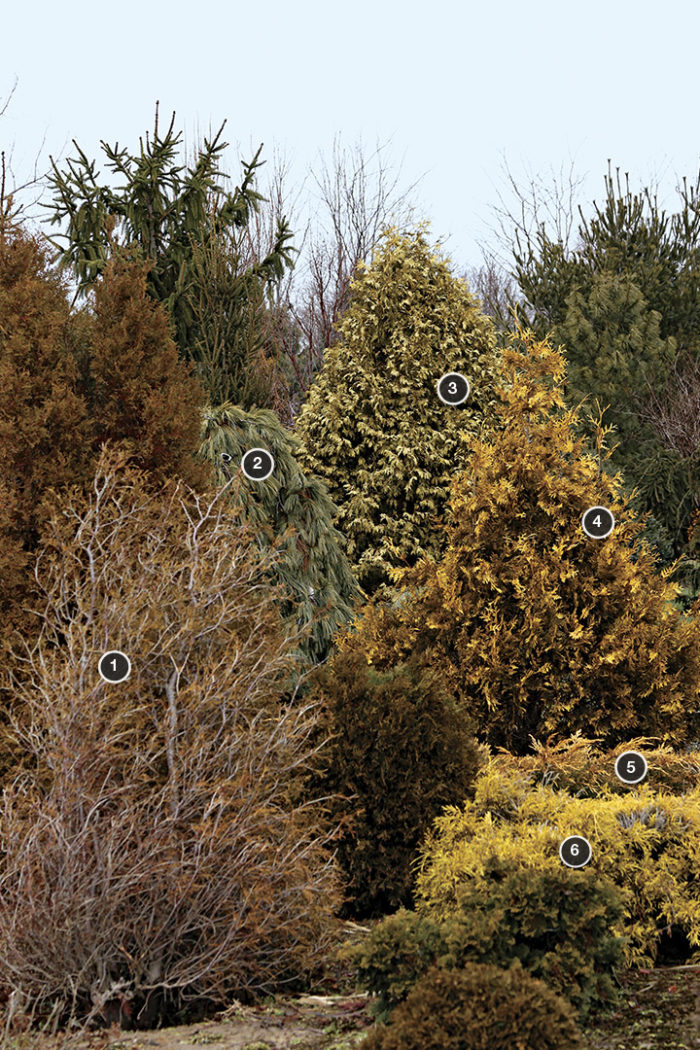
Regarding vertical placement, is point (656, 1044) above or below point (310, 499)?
below

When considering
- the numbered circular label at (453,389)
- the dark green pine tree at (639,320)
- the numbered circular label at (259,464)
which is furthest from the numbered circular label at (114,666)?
the dark green pine tree at (639,320)

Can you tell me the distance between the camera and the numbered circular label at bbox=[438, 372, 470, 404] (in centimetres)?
1130

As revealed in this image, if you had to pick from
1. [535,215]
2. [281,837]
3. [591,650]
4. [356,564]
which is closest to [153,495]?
[281,837]

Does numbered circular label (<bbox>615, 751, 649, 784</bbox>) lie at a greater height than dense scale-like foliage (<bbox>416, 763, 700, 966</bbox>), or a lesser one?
greater

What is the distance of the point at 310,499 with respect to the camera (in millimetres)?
8453

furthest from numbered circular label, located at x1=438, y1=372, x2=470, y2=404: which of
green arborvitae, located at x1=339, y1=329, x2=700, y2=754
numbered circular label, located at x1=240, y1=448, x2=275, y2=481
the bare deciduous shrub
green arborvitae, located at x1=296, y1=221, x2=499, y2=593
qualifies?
the bare deciduous shrub

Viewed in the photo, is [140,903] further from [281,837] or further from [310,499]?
[310,499]

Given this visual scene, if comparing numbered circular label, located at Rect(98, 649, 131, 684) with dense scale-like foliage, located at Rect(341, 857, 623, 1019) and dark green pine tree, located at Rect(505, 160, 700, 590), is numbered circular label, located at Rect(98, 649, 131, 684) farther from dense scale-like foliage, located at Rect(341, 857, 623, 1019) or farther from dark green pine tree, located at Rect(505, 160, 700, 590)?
dark green pine tree, located at Rect(505, 160, 700, 590)

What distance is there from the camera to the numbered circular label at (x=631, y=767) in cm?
630

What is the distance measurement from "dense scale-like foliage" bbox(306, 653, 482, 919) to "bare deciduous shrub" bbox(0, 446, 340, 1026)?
797 millimetres

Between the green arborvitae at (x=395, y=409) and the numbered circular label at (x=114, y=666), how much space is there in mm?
6439

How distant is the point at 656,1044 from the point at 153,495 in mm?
3316

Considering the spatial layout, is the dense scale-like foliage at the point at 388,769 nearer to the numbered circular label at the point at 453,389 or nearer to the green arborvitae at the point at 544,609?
the green arborvitae at the point at 544,609

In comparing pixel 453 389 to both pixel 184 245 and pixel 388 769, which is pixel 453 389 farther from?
pixel 388 769
